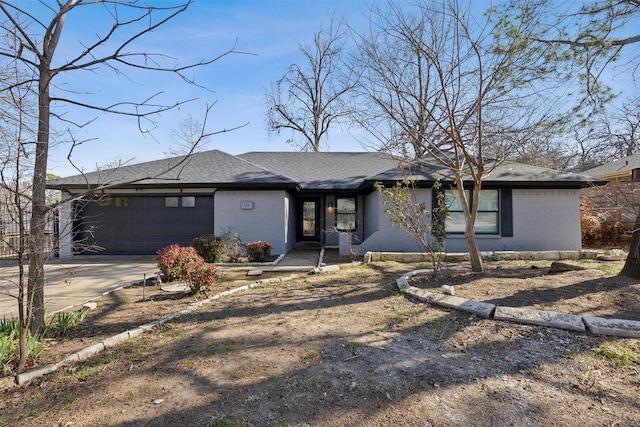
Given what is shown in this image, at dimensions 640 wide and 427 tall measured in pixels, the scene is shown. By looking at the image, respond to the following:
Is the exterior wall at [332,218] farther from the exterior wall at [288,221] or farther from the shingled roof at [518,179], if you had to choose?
the shingled roof at [518,179]

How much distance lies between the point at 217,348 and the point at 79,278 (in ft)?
20.8

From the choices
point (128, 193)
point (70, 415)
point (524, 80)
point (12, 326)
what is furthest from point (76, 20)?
point (128, 193)

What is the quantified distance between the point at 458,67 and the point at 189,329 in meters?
6.85

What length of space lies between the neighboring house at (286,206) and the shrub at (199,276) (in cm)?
445

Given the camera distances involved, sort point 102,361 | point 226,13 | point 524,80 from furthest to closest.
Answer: point 524,80 → point 226,13 → point 102,361

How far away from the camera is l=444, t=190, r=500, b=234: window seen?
34.2 ft

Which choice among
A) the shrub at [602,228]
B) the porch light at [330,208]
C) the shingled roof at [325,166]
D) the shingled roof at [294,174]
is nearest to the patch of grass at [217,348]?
the shingled roof at [294,174]

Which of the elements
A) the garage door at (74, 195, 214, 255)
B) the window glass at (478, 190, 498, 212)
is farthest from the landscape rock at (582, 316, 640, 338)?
the garage door at (74, 195, 214, 255)

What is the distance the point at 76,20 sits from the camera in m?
4.28

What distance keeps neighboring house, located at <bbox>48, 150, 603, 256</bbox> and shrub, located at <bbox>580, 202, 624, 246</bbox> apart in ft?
7.94

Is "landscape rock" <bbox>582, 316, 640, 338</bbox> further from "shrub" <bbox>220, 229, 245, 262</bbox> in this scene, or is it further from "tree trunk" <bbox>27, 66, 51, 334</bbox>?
"shrub" <bbox>220, 229, 245, 262</bbox>

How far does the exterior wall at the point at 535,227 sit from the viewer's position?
406 inches

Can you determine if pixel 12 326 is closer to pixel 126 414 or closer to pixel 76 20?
pixel 126 414

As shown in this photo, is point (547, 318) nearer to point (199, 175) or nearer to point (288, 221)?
point (288, 221)
